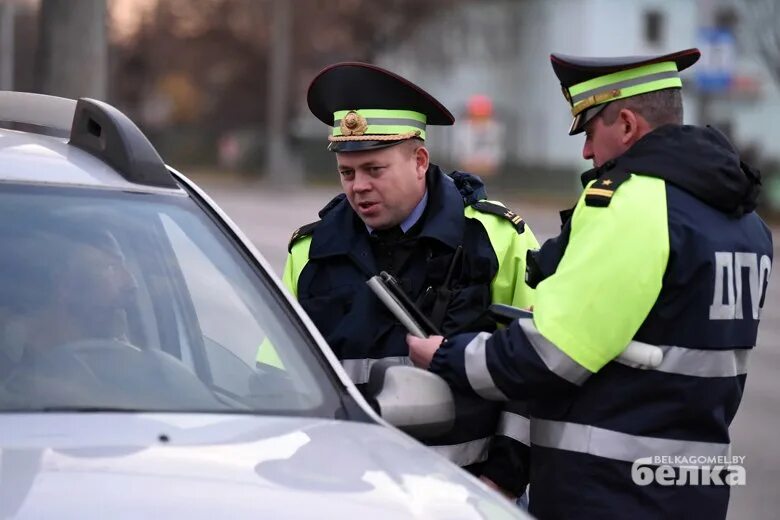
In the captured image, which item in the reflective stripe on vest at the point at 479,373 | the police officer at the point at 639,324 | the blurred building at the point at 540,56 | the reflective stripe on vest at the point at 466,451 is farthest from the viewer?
the blurred building at the point at 540,56

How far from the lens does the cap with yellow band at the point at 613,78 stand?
138 inches

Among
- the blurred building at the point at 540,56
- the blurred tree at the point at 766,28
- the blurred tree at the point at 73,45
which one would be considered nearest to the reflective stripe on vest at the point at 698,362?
the blurred tree at the point at 73,45

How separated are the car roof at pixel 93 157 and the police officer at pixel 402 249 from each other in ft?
2.39

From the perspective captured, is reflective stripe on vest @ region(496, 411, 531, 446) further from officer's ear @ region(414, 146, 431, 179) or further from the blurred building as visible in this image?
the blurred building

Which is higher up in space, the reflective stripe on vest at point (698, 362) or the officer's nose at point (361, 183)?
the officer's nose at point (361, 183)

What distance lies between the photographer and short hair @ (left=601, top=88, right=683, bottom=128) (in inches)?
138

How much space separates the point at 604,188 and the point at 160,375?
1085mm

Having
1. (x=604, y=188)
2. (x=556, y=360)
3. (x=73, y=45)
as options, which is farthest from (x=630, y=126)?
(x=73, y=45)

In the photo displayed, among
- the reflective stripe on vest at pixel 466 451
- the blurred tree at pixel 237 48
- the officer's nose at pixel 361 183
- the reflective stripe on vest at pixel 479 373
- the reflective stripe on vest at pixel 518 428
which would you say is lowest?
the blurred tree at pixel 237 48

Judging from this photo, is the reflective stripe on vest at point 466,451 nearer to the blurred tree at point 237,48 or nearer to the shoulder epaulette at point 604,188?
the shoulder epaulette at point 604,188

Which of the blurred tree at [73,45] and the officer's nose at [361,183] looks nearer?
the officer's nose at [361,183]

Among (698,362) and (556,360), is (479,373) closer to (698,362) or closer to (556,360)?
(556,360)

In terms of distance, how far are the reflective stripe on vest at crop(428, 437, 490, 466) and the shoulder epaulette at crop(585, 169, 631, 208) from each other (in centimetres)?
77

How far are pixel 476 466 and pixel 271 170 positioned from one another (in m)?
42.0
